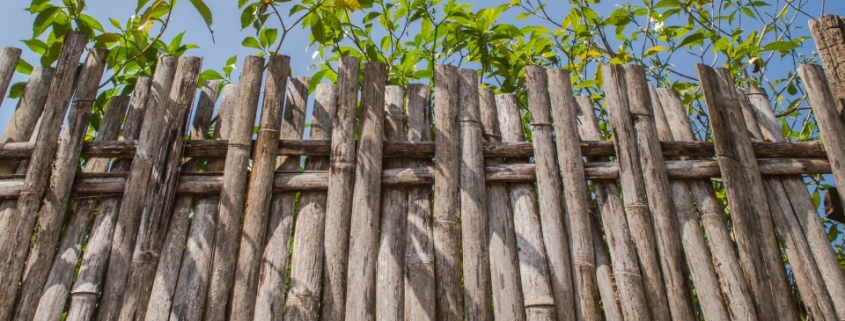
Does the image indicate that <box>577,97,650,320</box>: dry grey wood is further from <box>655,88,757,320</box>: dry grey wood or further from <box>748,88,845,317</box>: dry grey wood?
<box>748,88,845,317</box>: dry grey wood

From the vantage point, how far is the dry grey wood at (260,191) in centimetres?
166

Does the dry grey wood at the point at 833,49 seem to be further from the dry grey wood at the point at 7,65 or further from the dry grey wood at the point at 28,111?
the dry grey wood at the point at 7,65

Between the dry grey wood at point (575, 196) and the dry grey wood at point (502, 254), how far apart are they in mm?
167

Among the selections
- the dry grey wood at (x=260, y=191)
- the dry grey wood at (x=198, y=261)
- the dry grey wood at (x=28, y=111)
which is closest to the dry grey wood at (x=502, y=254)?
the dry grey wood at (x=260, y=191)

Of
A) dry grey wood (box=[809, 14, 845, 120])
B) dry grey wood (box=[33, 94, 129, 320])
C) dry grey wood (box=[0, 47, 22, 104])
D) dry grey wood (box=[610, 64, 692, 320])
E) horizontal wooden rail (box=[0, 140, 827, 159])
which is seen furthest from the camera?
dry grey wood (box=[809, 14, 845, 120])

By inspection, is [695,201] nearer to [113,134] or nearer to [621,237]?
[621,237]

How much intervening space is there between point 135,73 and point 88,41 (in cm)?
18

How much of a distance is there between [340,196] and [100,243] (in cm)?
67

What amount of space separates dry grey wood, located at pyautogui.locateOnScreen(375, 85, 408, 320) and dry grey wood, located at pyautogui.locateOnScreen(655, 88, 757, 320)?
843mm

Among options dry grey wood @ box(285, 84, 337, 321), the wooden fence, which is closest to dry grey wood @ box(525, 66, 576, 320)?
the wooden fence

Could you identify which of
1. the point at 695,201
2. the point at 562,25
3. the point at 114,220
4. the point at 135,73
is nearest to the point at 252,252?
the point at 114,220

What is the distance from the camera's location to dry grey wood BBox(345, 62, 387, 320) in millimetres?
1678

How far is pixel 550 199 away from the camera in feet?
6.00

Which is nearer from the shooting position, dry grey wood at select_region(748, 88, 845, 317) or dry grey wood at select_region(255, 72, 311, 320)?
dry grey wood at select_region(255, 72, 311, 320)
